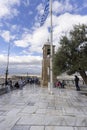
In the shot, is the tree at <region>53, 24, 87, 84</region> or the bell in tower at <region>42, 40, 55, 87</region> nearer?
the tree at <region>53, 24, 87, 84</region>

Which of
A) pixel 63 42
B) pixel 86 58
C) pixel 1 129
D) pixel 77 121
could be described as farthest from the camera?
pixel 63 42

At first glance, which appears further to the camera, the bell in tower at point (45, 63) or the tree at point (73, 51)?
the bell in tower at point (45, 63)

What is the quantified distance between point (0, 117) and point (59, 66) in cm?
1118

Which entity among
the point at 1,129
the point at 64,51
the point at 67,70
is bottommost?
the point at 1,129

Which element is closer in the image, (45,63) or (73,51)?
(73,51)

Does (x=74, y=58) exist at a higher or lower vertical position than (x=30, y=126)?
higher

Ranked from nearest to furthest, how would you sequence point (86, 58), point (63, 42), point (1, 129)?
point (1, 129)
point (86, 58)
point (63, 42)

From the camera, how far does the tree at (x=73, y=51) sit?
1938 cm

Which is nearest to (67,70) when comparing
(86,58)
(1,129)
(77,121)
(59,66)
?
(59,66)

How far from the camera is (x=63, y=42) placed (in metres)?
20.2

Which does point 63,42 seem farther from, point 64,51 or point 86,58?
point 86,58

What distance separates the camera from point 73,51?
1952cm

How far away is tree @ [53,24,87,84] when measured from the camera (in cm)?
1938

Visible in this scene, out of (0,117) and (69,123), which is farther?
(0,117)
